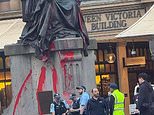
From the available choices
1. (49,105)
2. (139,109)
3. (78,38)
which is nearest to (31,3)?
(78,38)

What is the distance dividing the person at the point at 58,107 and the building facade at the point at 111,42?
1385 centimetres

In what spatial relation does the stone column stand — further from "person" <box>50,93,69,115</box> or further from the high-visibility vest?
"person" <box>50,93,69,115</box>

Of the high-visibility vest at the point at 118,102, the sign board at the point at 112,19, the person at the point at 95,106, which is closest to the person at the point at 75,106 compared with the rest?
the person at the point at 95,106

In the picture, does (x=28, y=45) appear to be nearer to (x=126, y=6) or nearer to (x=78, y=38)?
(x=78, y=38)

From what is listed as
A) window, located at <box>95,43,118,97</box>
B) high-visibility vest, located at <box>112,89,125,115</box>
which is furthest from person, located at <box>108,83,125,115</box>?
window, located at <box>95,43,118,97</box>

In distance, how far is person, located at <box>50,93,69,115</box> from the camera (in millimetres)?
14867

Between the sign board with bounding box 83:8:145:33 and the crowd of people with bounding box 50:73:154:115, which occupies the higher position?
the sign board with bounding box 83:8:145:33

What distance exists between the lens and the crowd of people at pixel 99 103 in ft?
46.0

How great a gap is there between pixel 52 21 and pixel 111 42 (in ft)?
48.2

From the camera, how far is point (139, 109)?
14.2 m

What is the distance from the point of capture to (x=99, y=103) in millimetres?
14938

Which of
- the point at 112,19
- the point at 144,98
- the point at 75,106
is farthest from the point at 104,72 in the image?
the point at 144,98

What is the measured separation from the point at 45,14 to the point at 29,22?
0.52 meters

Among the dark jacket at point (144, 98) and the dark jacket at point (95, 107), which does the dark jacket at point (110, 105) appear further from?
the dark jacket at point (144, 98)
